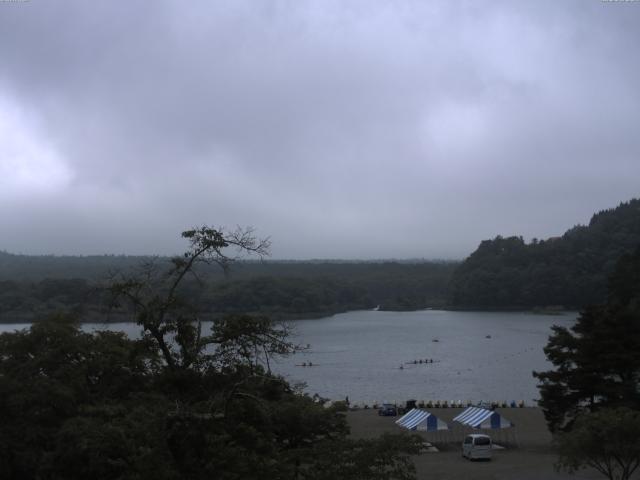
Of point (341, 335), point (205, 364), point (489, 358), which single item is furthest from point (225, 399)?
point (341, 335)

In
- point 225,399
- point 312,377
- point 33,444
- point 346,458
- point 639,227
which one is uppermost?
point 639,227

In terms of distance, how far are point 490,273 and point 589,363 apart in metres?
81.2

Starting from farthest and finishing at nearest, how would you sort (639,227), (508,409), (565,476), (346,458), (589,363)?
(639,227), (508,409), (589,363), (565,476), (346,458)

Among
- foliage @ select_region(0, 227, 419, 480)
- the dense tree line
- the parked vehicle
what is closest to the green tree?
foliage @ select_region(0, 227, 419, 480)

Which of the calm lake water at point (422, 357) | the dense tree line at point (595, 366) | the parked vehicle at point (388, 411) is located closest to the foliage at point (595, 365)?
the dense tree line at point (595, 366)

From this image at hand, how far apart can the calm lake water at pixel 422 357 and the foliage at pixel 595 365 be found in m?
9.79

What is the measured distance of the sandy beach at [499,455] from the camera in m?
16.0

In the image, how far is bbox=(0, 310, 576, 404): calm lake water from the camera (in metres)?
37.9

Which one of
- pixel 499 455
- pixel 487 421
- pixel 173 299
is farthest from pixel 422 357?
pixel 173 299

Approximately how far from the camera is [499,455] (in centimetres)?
1877

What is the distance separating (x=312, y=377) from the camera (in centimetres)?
4362

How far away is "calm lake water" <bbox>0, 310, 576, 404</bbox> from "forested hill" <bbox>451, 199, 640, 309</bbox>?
5.36m

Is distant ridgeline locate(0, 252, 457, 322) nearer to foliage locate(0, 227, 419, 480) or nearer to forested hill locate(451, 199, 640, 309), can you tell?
foliage locate(0, 227, 419, 480)

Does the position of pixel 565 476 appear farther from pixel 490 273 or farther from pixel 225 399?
pixel 490 273
